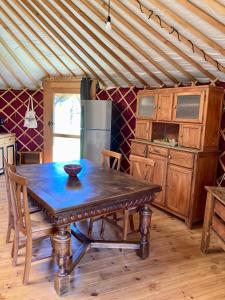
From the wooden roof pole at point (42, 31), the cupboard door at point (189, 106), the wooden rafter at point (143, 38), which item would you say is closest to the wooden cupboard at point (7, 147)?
the wooden roof pole at point (42, 31)

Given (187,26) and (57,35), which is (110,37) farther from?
(187,26)

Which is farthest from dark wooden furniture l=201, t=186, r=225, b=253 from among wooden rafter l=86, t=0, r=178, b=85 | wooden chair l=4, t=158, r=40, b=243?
wooden rafter l=86, t=0, r=178, b=85

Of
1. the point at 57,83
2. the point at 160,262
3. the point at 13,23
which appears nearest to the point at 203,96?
the point at 160,262

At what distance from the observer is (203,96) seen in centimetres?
303

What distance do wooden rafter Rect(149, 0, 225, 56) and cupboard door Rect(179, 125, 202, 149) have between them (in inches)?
36.4

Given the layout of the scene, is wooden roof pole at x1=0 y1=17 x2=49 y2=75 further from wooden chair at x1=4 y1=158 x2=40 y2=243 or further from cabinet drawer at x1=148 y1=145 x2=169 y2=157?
cabinet drawer at x1=148 y1=145 x2=169 y2=157

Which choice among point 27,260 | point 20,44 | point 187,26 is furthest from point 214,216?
point 20,44

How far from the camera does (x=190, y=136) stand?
3.23 metres

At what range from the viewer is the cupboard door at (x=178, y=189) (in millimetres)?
3162

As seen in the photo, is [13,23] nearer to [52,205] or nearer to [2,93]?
[2,93]

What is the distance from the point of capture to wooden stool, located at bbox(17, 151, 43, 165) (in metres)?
5.84

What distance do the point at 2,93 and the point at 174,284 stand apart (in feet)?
16.7

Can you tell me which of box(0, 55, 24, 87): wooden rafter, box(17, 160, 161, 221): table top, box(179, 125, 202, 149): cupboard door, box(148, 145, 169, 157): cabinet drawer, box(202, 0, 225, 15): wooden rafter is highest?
box(202, 0, 225, 15): wooden rafter

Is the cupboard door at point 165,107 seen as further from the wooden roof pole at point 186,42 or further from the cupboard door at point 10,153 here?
the cupboard door at point 10,153
